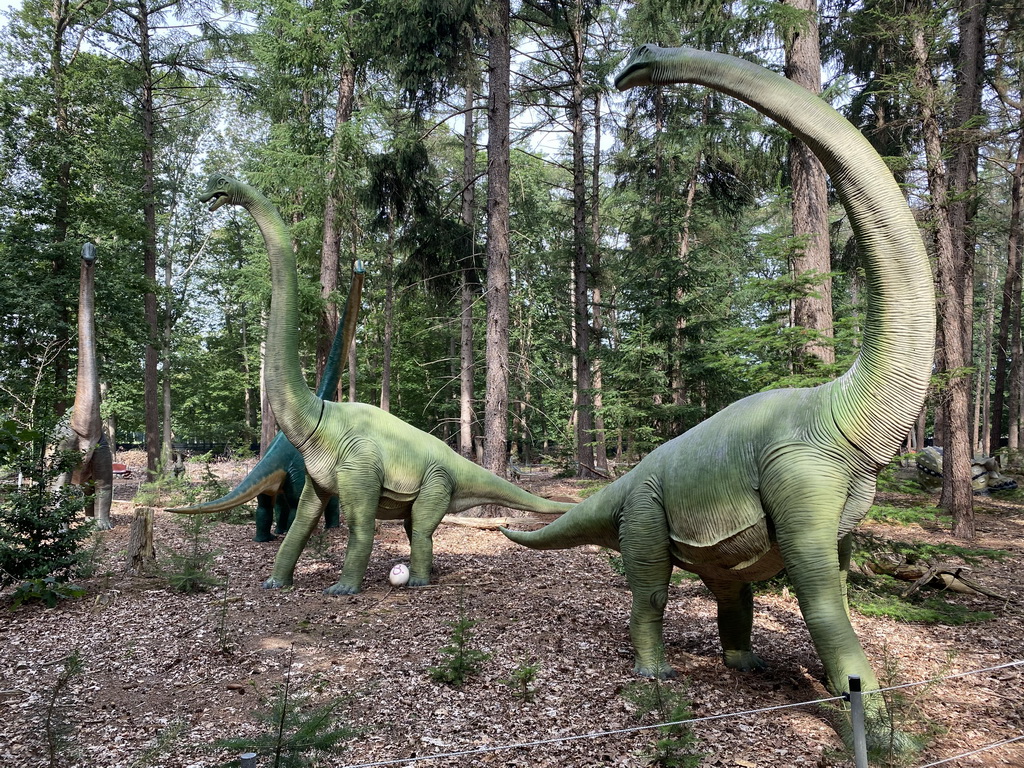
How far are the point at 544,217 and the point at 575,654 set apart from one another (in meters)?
24.7

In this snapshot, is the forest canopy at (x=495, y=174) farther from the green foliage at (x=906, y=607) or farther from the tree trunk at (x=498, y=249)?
the green foliage at (x=906, y=607)

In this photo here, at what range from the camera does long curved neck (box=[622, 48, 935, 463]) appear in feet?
10.6

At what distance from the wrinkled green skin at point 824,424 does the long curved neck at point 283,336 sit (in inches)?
168

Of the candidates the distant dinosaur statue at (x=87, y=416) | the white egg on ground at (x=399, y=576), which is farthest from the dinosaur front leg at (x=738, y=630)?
the distant dinosaur statue at (x=87, y=416)

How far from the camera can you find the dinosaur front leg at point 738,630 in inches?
180

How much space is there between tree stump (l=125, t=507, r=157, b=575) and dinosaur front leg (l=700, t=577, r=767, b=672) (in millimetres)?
6259

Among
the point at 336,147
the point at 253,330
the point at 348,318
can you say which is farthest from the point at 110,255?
the point at 253,330

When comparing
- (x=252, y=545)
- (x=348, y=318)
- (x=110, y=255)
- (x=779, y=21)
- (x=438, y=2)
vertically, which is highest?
(x=438, y=2)

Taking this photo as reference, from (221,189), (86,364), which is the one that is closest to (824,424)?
(221,189)

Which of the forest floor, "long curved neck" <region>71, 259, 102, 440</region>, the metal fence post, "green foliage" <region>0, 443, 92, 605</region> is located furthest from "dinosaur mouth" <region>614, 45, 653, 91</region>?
"long curved neck" <region>71, 259, 102, 440</region>

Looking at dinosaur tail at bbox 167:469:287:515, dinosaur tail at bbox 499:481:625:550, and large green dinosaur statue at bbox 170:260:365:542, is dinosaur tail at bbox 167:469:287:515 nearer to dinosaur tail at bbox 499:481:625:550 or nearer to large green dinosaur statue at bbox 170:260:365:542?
large green dinosaur statue at bbox 170:260:365:542

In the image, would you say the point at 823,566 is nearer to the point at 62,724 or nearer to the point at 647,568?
the point at 647,568

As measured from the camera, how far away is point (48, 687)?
450 centimetres

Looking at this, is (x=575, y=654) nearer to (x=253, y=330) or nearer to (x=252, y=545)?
(x=252, y=545)
